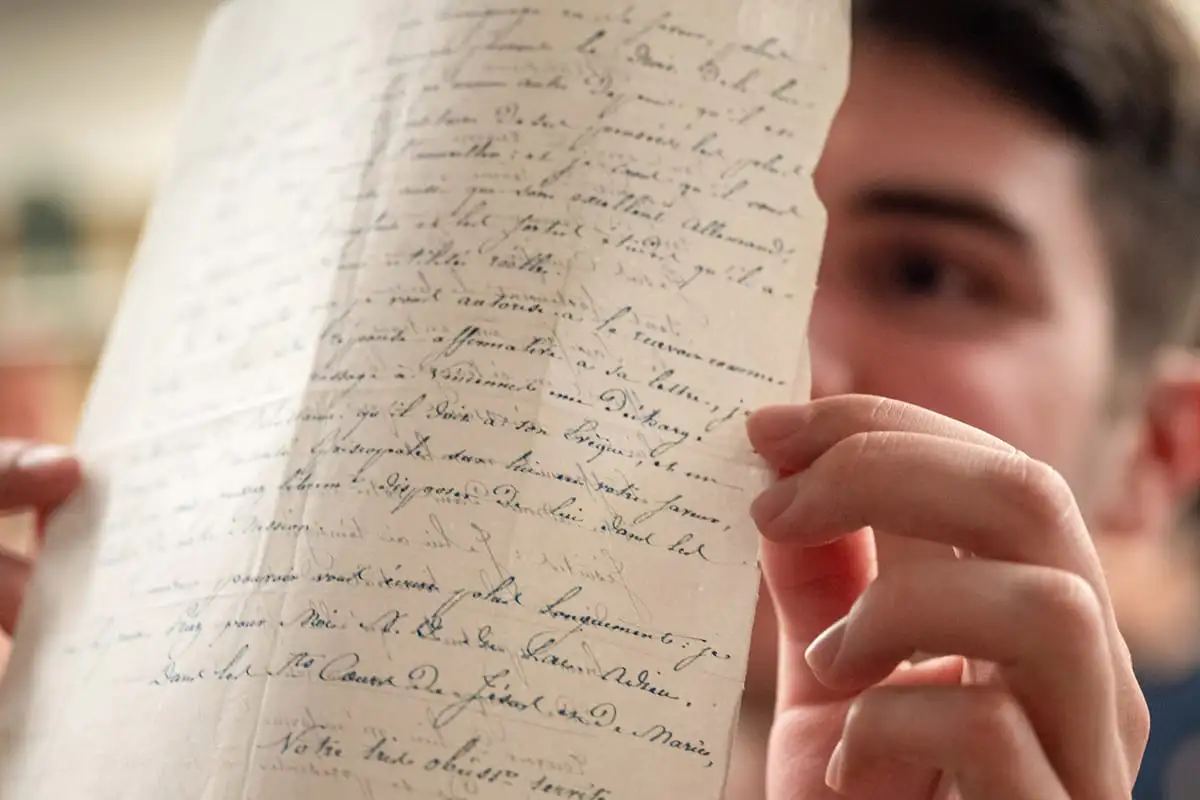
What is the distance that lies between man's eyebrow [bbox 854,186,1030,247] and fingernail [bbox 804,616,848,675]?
0.36m

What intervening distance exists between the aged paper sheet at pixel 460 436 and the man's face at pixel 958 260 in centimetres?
24

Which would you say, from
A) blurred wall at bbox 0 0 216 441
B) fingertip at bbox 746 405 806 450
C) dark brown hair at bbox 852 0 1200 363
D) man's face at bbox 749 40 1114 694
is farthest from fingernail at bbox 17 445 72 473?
blurred wall at bbox 0 0 216 441

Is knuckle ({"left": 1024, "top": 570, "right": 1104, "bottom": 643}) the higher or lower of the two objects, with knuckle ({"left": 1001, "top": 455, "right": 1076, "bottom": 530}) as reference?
lower

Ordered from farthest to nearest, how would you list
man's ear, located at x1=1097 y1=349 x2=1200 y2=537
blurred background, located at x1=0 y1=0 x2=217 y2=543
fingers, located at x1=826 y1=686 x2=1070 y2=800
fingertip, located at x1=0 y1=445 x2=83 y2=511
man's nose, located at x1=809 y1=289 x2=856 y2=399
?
blurred background, located at x1=0 y1=0 x2=217 y2=543, man's ear, located at x1=1097 y1=349 x2=1200 y2=537, man's nose, located at x1=809 y1=289 x2=856 y2=399, fingertip, located at x1=0 y1=445 x2=83 y2=511, fingers, located at x1=826 y1=686 x2=1070 y2=800

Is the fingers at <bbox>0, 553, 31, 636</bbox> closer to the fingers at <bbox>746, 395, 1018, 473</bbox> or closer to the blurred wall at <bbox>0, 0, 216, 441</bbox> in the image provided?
the fingers at <bbox>746, 395, 1018, 473</bbox>

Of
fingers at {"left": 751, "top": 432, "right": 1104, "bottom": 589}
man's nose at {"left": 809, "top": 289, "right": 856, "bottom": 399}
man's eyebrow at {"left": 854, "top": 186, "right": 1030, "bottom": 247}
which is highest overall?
man's eyebrow at {"left": 854, "top": 186, "right": 1030, "bottom": 247}

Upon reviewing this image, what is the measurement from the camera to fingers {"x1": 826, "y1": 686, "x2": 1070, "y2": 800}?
315 mm

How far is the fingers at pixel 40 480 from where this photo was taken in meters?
0.43

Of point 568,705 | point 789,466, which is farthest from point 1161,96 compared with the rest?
point 568,705

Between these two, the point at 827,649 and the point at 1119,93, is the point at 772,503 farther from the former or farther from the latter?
the point at 1119,93

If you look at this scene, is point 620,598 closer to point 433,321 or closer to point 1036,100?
point 433,321

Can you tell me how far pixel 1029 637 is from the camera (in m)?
0.32

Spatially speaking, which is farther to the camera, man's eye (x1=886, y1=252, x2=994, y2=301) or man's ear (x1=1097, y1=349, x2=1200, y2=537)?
man's ear (x1=1097, y1=349, x2=1200, y2=537)

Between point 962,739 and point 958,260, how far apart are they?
0.38 meters
